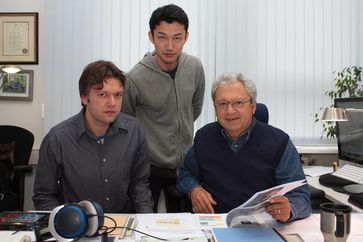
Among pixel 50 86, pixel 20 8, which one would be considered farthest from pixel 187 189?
pixel 20 8

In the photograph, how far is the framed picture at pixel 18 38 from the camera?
3.49 meters

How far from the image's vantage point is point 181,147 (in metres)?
2.40

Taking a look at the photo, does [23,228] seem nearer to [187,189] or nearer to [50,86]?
[187,189]

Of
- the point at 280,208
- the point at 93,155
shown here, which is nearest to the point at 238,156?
the point at 280,208

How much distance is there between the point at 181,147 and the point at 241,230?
44.0 inches

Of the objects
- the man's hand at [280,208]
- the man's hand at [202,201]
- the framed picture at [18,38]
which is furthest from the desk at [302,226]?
the framed picture at [18,38]

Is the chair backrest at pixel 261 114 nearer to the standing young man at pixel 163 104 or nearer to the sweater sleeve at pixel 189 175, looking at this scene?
the standing young man at pixel 163 104

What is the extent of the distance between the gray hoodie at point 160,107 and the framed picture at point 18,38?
→ 5.23 ft

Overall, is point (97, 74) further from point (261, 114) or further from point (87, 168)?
point (261, 114)

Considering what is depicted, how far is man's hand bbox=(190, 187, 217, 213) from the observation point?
1731 mm

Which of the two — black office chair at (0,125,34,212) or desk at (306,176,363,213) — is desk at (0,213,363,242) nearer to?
desk at (306,176,363,213)

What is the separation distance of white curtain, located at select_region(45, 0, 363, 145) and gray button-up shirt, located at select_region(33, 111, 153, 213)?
1.69 metres

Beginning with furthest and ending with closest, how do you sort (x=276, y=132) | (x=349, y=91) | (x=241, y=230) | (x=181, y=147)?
(x=349, y=91) → (x=181, y=147) → (x=276, y=132) → (x=241, y=230)

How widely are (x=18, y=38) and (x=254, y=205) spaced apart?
9.91 feet
